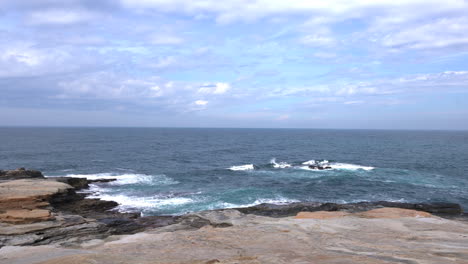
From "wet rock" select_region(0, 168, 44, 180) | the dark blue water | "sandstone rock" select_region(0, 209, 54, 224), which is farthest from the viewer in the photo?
"wet rock" select_region(0, 168, 44, 180)

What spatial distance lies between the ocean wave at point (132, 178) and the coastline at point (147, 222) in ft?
43.6

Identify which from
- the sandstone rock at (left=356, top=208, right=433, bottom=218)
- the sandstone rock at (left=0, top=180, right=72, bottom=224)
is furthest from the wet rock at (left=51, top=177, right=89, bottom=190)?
the sandstone rock at (left=356, top=208, right=433, bottom=218)

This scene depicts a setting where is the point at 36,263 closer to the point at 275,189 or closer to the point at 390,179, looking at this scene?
the point at 275,189

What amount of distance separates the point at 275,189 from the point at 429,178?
91.4 ft

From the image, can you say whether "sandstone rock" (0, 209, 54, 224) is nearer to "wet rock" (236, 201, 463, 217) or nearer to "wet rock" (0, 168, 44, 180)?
"wet rock" (236, 201, 463, 217)

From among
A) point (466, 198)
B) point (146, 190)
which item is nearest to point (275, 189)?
point (146, 190)

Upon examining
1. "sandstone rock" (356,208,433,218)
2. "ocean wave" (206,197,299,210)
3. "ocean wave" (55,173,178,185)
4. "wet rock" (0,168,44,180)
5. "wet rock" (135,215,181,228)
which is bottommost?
"ocean wave" (206,197,299,210)

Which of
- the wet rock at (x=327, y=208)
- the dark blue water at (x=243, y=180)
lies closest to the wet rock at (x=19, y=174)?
the dark blue water at (x=243, y=180)

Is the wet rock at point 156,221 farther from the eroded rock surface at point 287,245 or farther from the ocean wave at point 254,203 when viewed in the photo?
the ocean wave at point 254,203

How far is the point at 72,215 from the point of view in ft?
81.9

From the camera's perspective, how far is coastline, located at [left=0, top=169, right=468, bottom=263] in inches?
710

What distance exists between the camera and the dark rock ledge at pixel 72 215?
821 inches

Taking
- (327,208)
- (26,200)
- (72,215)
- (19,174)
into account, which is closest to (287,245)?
(327,208)

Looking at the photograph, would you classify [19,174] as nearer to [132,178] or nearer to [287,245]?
[132,178]
